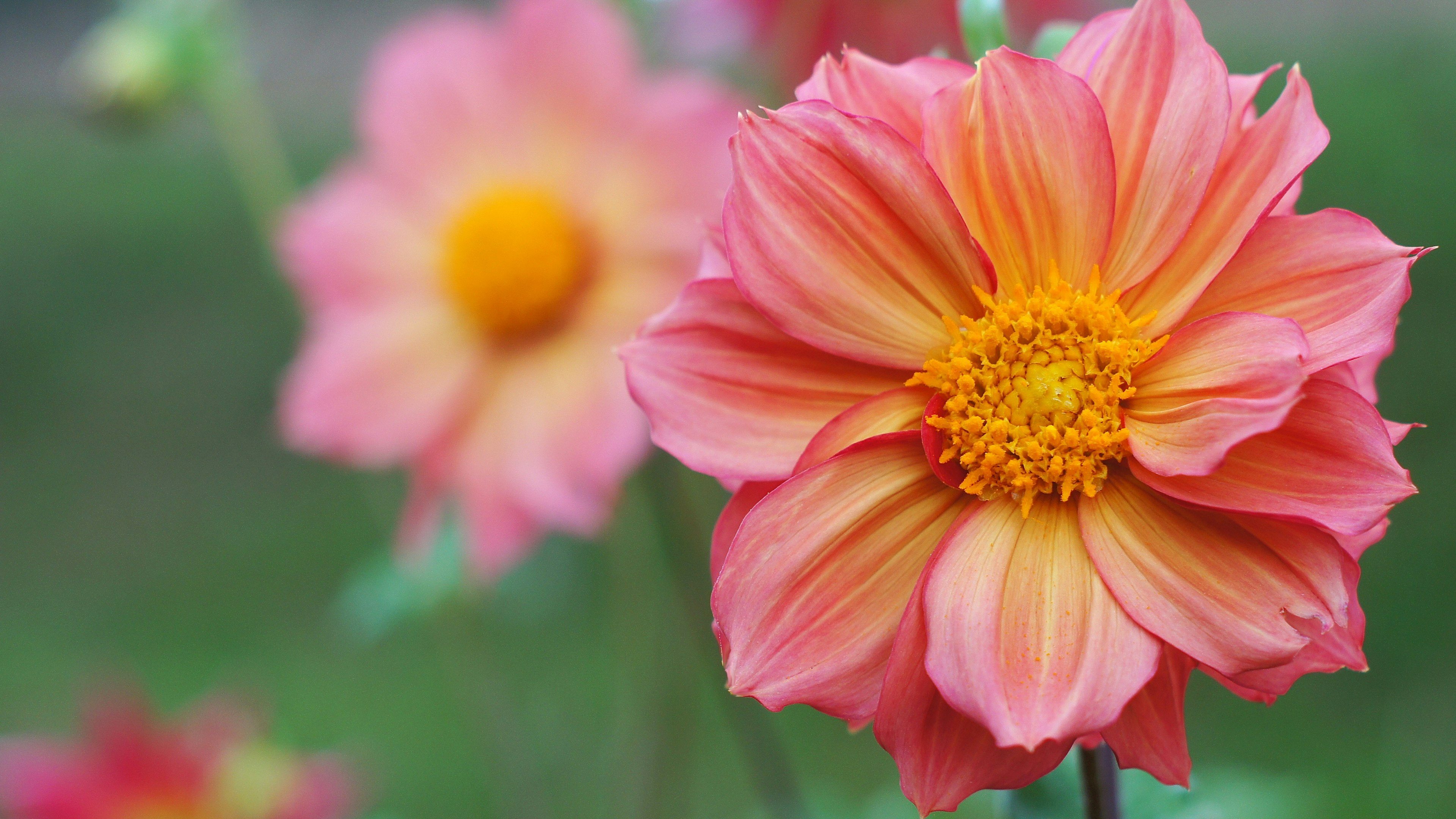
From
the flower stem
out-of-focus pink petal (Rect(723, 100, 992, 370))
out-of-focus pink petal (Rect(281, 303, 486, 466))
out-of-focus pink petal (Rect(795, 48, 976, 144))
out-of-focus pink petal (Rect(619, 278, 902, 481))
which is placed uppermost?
out-of-focus pink petal (Rect(795, 48, 976, 144))

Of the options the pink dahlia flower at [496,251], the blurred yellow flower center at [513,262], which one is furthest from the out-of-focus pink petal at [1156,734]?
the blurred yellow flower center at [513,262]

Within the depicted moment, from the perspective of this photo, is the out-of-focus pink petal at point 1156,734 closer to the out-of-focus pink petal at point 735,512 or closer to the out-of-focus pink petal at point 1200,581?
the out-of-focus pink petal at point 1200,581

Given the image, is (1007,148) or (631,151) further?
(631,151)

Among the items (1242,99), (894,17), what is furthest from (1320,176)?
(1242,99)

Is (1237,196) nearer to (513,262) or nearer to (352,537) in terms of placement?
(513,262)

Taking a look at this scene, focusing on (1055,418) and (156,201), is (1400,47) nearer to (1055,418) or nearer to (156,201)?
(1055,418)

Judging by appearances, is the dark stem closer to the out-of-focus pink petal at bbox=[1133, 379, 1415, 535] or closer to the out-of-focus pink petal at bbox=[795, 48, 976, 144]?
the out-of-focus pink petal at bbox=[1133, 379, 1415, 535]

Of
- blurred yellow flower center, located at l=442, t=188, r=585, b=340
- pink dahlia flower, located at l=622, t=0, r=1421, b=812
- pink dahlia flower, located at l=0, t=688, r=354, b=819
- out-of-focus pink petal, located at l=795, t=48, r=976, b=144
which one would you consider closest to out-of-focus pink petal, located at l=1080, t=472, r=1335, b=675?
pink dahlia flower, located at l=622, t=0, r=1421, b=812

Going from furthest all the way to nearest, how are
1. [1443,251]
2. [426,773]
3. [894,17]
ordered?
[426,773], [1443,251], [894,17]
